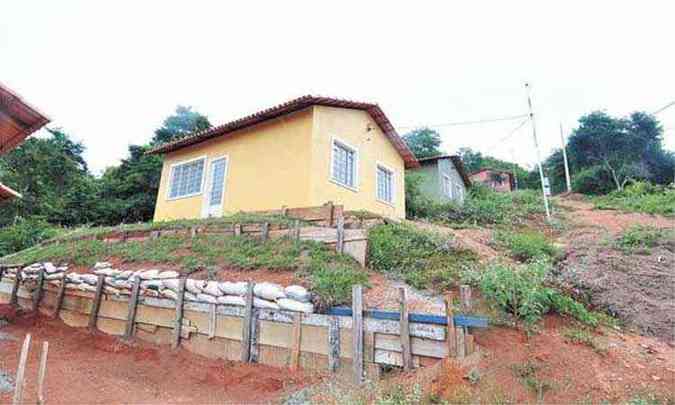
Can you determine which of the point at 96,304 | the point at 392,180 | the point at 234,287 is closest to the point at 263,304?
the point at 234,287

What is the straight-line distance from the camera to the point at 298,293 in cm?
538

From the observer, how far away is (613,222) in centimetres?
1423

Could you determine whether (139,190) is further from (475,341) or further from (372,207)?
(475,341)

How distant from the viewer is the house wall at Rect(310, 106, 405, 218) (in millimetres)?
10742

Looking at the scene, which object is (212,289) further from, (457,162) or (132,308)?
(457,162)

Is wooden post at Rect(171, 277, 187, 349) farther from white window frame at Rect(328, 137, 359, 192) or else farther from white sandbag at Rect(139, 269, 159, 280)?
white window frame at Rect(328, 137, 359, 192)

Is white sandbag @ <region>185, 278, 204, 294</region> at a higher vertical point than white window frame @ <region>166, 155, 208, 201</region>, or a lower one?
lower

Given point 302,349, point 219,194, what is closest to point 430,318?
point 302,349

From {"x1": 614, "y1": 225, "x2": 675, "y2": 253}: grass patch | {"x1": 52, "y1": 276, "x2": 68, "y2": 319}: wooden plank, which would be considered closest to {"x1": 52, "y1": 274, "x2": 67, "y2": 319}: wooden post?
{"x1": 52, "y1": 276, "x2": 68, "y2": 319}: wooden plank

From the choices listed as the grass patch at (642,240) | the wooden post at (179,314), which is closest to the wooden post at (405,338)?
the wooden post at (179,314)

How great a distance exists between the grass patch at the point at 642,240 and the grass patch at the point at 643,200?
1047cm

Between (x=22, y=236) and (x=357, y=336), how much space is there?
21.2 metres

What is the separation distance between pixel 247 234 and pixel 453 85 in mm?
12172

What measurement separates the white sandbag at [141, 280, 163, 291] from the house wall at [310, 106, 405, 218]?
15.1 feet
